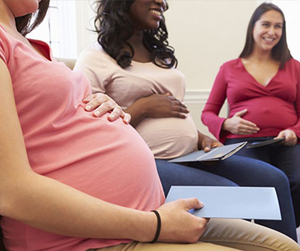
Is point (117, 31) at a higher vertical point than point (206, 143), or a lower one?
higher

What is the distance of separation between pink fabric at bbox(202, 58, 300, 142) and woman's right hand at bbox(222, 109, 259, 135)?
3cm

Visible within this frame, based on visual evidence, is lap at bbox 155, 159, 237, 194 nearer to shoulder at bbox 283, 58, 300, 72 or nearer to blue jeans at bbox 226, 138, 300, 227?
blue jeans at bbox 226, 138, 300, 227

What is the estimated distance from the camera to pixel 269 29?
2088 mm

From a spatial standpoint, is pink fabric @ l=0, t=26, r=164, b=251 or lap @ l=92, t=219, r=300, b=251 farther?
lap @ l=92, t=219, r=300, b=251

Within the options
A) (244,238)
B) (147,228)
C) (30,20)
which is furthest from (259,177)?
(30,20)

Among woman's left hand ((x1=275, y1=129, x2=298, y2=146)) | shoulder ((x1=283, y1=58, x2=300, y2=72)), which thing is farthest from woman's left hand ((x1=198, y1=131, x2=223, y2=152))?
shoulder ((x1=283, y1=58, x2=300, y2=72))

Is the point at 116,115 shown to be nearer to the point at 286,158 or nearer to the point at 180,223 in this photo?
the point at 180,223

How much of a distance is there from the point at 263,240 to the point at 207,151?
54 centimetres

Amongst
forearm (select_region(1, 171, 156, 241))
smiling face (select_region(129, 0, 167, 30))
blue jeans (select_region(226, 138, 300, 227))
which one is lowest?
blue jeans (select_region(226, 138, 300, 227))

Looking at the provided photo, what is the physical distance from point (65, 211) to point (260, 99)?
150 centimetres

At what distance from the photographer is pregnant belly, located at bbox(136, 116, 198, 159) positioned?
138 centimetres

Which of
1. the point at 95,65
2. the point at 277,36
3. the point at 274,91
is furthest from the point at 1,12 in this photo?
the point at 277,36

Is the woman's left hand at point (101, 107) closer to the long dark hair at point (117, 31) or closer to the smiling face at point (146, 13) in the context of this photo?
the long dark hair at point (117, 31)

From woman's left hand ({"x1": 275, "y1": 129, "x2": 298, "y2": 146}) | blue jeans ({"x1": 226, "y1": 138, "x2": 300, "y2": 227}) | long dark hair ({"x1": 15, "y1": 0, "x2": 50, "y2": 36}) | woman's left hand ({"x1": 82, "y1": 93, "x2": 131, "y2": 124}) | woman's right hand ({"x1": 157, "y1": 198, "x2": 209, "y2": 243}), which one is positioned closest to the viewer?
woman's right hand ({"x1": 157, "y1": 198, "x2": 209, "y2": 243})
